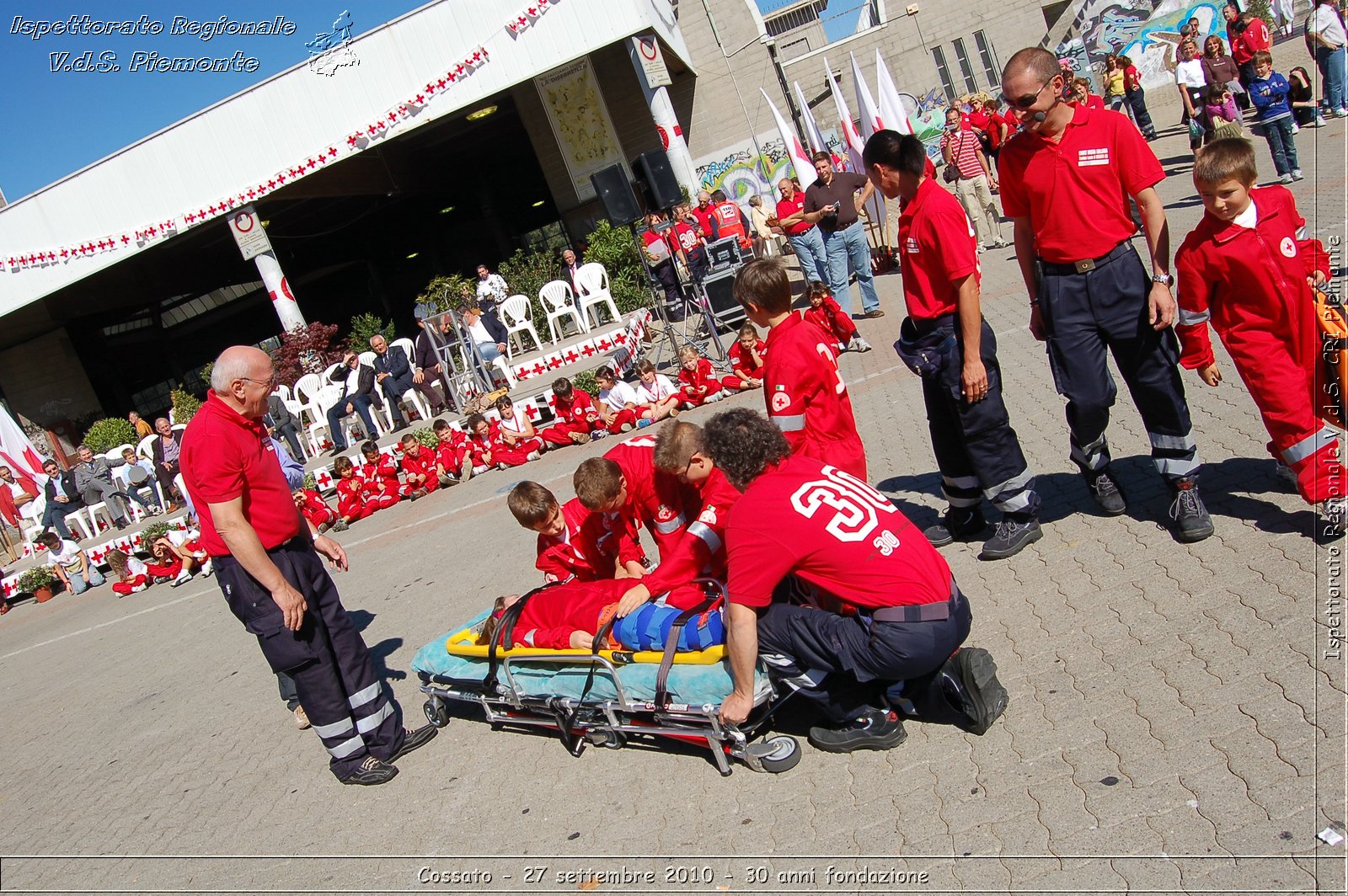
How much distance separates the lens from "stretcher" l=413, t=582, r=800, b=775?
3852 millimetres

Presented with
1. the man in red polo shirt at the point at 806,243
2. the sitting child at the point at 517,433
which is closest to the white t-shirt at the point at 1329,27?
the man in red polo shirt at the point at 806,243

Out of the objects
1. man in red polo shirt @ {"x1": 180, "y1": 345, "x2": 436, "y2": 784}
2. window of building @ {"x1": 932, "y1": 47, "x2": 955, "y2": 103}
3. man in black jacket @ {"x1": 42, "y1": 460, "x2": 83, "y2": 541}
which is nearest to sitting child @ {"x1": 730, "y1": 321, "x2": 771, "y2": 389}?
man in red polo shirt @ {"x1": 180, "y1": 345, "x2": 436, "y2": 784}

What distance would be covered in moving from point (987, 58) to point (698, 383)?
2224 centimetres

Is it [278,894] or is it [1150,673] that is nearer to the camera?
[1150,673]

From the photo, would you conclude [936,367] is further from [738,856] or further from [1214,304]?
[738,856]

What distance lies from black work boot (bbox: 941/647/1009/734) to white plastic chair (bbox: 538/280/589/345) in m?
14.0

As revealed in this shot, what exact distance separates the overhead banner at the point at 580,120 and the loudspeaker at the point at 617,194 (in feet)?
20.6

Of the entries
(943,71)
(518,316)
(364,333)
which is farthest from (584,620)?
(943,71)

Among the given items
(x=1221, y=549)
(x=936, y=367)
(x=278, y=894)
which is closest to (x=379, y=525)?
(x=278, y=894)

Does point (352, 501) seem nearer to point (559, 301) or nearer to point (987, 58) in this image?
point (559, 301)

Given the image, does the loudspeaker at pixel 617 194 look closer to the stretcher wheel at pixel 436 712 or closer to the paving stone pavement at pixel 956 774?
the paving stone pavement at pixel 956 774

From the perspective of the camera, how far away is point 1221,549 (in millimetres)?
4273

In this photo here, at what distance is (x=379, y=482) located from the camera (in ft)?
41.5

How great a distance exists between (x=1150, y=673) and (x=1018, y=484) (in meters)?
1.34
